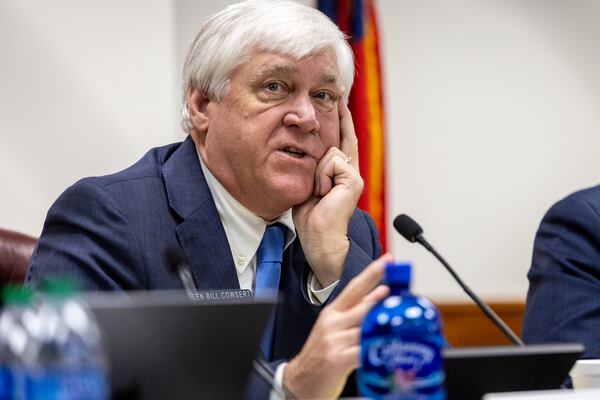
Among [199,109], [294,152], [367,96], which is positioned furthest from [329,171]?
[367,96]

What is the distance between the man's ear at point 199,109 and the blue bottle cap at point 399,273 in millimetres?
1238

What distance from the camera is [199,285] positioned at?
2.12 m

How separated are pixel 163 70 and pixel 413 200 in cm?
165

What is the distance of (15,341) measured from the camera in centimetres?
95

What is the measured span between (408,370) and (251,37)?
1.33 m

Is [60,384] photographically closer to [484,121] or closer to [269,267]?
[269,267]

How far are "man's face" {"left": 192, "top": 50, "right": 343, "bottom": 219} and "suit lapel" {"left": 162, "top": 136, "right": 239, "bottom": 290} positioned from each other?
0.10 metres

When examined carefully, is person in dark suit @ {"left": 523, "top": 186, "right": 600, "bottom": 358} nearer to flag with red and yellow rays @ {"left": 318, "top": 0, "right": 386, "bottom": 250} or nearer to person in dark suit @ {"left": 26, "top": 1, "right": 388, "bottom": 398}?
person in dark suit @ {"left": 26, "top": 1, "right": 388, "bottom": 398}

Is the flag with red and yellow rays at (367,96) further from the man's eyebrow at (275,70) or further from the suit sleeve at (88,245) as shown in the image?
the suit sleeve at (88,245)

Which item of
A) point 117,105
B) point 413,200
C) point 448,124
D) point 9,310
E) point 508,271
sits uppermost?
point 9,310

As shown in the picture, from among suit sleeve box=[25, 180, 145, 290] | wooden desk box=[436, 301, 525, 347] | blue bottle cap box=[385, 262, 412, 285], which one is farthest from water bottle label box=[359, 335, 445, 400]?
wooden desk box=[436, 301, 525, 347]

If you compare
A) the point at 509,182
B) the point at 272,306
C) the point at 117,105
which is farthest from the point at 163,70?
the point at 272,306

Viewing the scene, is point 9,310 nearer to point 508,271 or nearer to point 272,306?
point 272,306

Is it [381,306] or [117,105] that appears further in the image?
[117,105]
